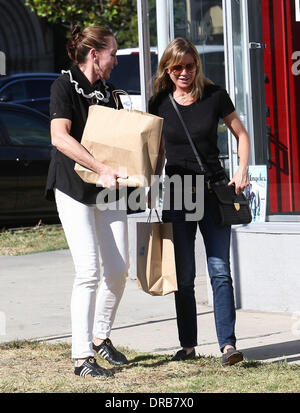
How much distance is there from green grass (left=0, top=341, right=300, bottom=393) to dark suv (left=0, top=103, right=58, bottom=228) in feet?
18.9

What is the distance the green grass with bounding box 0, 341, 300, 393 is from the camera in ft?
16.6

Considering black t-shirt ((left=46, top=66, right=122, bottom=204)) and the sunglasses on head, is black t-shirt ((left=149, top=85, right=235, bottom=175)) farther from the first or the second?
black t-shirt ((left=46, top=66, right=122, bottom=204))

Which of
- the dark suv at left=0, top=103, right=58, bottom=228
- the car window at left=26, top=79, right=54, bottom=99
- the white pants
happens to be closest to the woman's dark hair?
the white pants

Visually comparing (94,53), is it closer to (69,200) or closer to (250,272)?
(69,200)

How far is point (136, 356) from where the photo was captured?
5906 mm

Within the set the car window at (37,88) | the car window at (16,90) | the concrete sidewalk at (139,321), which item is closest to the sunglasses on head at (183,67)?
the concrete sidewalk at (139,321)

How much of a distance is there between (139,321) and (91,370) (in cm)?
179

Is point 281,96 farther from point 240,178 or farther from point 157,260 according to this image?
point 157,260

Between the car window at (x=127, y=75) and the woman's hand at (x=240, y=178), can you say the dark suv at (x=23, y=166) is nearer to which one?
the car window at (x=127, y=75)

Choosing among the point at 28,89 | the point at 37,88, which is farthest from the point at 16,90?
the point at 37,88

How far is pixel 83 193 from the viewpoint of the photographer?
17.6 ft

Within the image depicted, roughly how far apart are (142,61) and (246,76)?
4.11 ft
